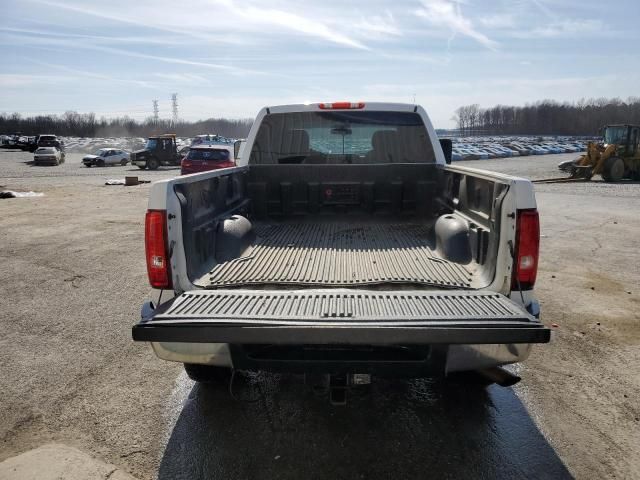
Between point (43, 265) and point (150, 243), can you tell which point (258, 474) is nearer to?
point (150, 243)

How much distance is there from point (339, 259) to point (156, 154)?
30.6m

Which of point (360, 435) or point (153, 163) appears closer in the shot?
point (360, 435)

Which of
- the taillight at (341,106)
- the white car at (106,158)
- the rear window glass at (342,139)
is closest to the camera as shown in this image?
the taillight at (341,106)

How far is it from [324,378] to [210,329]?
835mm

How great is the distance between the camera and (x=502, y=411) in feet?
10.8

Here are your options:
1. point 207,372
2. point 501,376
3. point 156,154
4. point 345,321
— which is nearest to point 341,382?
point 345,321

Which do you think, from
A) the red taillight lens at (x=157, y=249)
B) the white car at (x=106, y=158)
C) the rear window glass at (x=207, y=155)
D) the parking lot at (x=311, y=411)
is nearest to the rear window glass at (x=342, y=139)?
the parking lot at (x=311, y=411)

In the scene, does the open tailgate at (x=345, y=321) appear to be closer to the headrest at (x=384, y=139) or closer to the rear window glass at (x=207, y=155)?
the headrest at (x=384, y=139)

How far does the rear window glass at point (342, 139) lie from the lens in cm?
509

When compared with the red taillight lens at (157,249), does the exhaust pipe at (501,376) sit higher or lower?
lower

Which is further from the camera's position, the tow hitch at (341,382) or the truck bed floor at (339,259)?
the truck bed floor at (339,259)

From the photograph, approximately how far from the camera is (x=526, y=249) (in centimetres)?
269

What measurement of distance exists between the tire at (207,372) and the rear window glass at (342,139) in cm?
258

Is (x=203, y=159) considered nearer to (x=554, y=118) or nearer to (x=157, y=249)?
(x=157, y=249)
